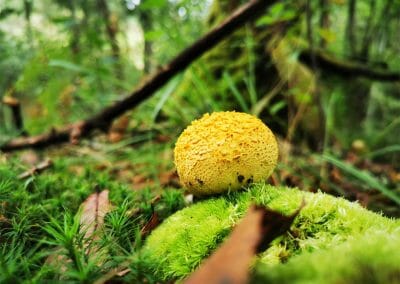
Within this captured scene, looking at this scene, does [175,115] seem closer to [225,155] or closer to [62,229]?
[225,155]

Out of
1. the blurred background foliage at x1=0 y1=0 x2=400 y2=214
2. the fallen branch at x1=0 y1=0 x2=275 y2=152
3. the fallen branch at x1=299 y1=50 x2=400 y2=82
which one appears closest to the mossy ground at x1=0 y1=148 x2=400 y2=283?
the fallen branch at x1=0 y1=0 x2=275 y2=152

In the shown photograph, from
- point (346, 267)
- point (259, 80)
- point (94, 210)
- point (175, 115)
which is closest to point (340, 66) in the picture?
point (259, 80)

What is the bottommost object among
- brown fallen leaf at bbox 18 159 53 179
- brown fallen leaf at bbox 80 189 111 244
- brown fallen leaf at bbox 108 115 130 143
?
brown fallen leaf at bbox 108 115 130 143

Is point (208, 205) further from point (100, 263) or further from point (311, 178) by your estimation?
point (311, 178)

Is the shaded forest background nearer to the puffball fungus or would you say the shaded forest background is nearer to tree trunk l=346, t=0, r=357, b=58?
tree trunk l=346, t=0, r=357, b=58

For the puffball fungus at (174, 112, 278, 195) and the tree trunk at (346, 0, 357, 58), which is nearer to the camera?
the puffball fungus at (174, 112, 278, 195)

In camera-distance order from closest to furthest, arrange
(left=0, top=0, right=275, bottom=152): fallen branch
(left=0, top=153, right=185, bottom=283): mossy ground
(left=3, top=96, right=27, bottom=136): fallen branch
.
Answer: (left=0, top=153, right=185, bottom=283): mossy ground → (left=0, top=0, right=275, bottom=152): fallen branch → (left=3, top=96, right=27, bottom=136): fallen branch

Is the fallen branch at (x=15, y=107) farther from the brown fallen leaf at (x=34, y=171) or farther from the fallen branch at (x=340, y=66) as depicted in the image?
the fallen branch at (x=340, y=66)
